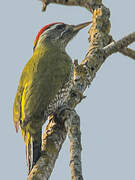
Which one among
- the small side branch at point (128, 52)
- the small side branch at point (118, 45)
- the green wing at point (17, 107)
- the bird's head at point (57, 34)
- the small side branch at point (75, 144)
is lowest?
the small side branch at point (75, 144)

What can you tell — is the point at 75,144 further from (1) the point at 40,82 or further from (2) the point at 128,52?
(2) the point at 128,52

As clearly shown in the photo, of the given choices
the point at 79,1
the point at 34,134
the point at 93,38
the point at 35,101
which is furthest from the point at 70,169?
the point at 79,1

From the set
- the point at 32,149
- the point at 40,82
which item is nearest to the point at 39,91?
the point at 40,82

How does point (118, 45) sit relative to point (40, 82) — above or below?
above

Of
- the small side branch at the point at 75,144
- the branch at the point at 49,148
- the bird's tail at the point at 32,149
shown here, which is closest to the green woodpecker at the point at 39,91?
the bird's tail at the point at 32,149

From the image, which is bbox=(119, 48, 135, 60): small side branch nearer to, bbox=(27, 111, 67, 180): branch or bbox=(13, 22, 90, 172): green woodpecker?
bbox=(13, 22, 90, 172): green woodpecker

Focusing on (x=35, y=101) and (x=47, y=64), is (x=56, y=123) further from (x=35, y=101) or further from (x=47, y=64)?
(x=47, y=64)

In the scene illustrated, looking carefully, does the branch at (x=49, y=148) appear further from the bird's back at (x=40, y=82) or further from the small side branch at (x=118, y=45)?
the small side branch at (x=118, y=45)
